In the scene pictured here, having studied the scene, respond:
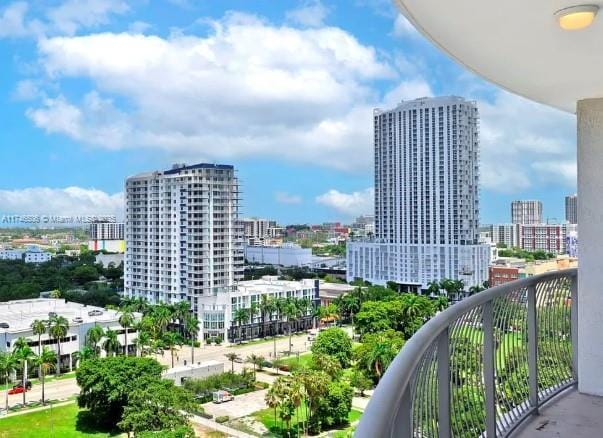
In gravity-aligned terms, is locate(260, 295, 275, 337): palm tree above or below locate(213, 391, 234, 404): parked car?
above

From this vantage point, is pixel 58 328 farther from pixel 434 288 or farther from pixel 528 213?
pixel 528 213

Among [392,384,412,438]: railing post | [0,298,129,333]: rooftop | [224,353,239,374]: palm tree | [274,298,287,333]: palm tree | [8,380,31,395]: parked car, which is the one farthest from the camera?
[274,298,287,333]: palm tree

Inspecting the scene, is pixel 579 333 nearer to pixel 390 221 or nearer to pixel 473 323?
pixel 473 323

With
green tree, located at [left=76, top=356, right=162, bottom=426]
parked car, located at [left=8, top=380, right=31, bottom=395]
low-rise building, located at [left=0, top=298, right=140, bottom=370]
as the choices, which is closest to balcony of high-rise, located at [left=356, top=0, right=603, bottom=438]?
green tree, located at [left=76, top=356, right=162, bottom=426]

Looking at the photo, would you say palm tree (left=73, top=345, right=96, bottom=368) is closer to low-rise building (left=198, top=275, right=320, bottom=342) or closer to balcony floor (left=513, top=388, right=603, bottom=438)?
low-rise building (left=198, top=275, right=320, bottom=342)

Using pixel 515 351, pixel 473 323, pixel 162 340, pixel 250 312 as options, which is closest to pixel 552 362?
pixel 515 351

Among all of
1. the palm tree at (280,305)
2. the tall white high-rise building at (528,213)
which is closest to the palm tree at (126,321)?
the palm tree at (280,305)
